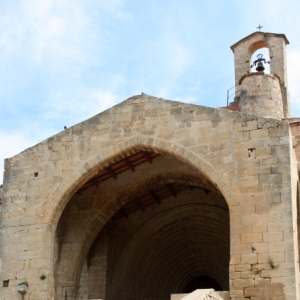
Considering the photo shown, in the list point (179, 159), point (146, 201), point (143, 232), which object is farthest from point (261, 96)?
point (179, 159)

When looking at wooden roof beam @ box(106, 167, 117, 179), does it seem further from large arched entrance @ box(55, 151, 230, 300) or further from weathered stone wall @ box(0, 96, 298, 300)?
weathered stone wall @ box(0, 96, 298, 300)

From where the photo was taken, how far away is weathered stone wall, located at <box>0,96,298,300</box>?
32.0ft

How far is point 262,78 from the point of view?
1733cm

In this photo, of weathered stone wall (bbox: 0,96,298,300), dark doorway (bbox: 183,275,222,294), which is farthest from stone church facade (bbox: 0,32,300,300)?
dark doorway (bbox: 183,275,222,294)

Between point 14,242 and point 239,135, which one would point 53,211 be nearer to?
point 14,242

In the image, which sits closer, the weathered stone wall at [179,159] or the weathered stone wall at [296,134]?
the weathered stone wall at [179,159]

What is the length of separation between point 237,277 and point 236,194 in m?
1.38

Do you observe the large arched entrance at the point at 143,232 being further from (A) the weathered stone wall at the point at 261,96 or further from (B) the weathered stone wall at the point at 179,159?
(A) the weathered stone wall at the point at 261,96

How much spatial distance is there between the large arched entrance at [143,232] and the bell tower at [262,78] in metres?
3.97

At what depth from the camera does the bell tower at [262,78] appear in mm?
17234

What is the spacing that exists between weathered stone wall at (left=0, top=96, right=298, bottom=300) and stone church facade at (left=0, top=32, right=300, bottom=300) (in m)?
0.02

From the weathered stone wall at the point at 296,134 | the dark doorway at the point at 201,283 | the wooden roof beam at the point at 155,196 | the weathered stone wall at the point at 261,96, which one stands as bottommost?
the dark doorway at the point at 201,283

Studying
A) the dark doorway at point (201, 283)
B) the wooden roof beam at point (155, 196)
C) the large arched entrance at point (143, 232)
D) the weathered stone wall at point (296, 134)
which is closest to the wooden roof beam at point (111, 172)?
the large arched entrance at point (143, 232)

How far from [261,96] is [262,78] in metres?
0.52
